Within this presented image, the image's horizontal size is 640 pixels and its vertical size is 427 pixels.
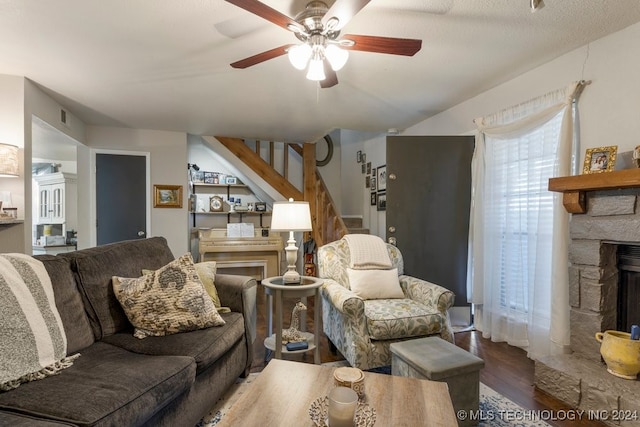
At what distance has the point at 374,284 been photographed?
8.57ft

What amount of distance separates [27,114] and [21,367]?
2.73 metres

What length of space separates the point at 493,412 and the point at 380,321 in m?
0.78

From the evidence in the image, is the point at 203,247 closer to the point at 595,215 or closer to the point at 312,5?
the point at 312,5

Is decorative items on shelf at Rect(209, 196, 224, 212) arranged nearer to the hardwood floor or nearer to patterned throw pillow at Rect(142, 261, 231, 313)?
the hardwood floor

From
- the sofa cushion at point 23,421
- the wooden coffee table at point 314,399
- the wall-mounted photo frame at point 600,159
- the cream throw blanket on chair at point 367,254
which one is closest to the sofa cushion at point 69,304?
the sofa cushion at point 23,421

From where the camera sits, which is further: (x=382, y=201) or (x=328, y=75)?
(x=382, y=201)

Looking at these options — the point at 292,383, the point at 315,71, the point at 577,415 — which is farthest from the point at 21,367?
the point at 577,415

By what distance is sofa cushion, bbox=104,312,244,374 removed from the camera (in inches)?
65.3

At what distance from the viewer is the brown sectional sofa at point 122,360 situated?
1.15 meters

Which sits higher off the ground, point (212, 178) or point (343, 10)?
point (343, 10)

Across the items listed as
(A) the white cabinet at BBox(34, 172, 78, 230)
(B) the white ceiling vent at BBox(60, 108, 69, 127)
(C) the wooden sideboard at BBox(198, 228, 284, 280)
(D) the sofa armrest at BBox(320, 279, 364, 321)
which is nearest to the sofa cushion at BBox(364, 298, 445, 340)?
(D) the sofa armrest at BBox(320, 279, 364, 321)

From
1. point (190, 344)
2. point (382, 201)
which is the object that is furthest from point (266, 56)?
point (382, 201)

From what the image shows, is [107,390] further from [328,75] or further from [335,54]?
[328,75]

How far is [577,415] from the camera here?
1.88 metres
